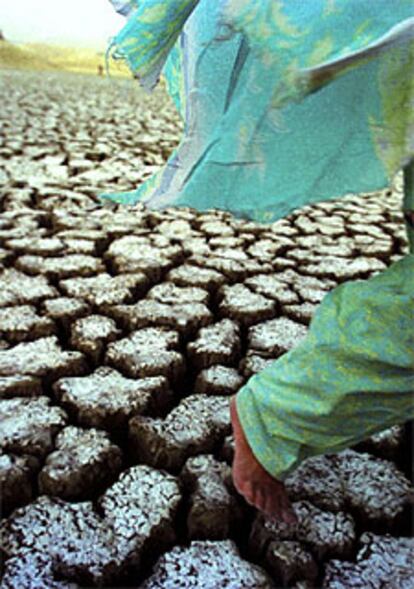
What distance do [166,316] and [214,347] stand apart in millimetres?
204

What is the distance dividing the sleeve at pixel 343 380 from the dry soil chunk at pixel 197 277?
956 millimetres

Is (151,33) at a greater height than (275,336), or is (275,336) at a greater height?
(151,33)

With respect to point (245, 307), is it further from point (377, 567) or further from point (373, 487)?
point (377, 567)

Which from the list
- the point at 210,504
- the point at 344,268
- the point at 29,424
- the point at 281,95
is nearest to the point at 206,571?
the point at 210,504

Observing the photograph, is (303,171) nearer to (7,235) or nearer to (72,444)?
(72,444)

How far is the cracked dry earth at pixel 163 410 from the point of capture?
0.99 m

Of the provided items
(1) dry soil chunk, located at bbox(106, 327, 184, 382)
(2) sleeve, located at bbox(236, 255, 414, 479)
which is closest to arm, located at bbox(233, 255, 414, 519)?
(2) sleeve, located at bbox(236, 255, 414, 479)

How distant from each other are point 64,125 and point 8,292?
3631 millimetres

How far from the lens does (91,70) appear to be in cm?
2128

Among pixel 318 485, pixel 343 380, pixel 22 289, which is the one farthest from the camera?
pixel 22 289

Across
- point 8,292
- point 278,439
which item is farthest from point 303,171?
point 8,292

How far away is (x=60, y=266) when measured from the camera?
6.41 feet

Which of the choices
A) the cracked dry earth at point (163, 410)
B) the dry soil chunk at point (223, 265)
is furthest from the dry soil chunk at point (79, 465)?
the dry soil chunk at point (223, 265)

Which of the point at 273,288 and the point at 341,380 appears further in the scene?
the point at 273,288
